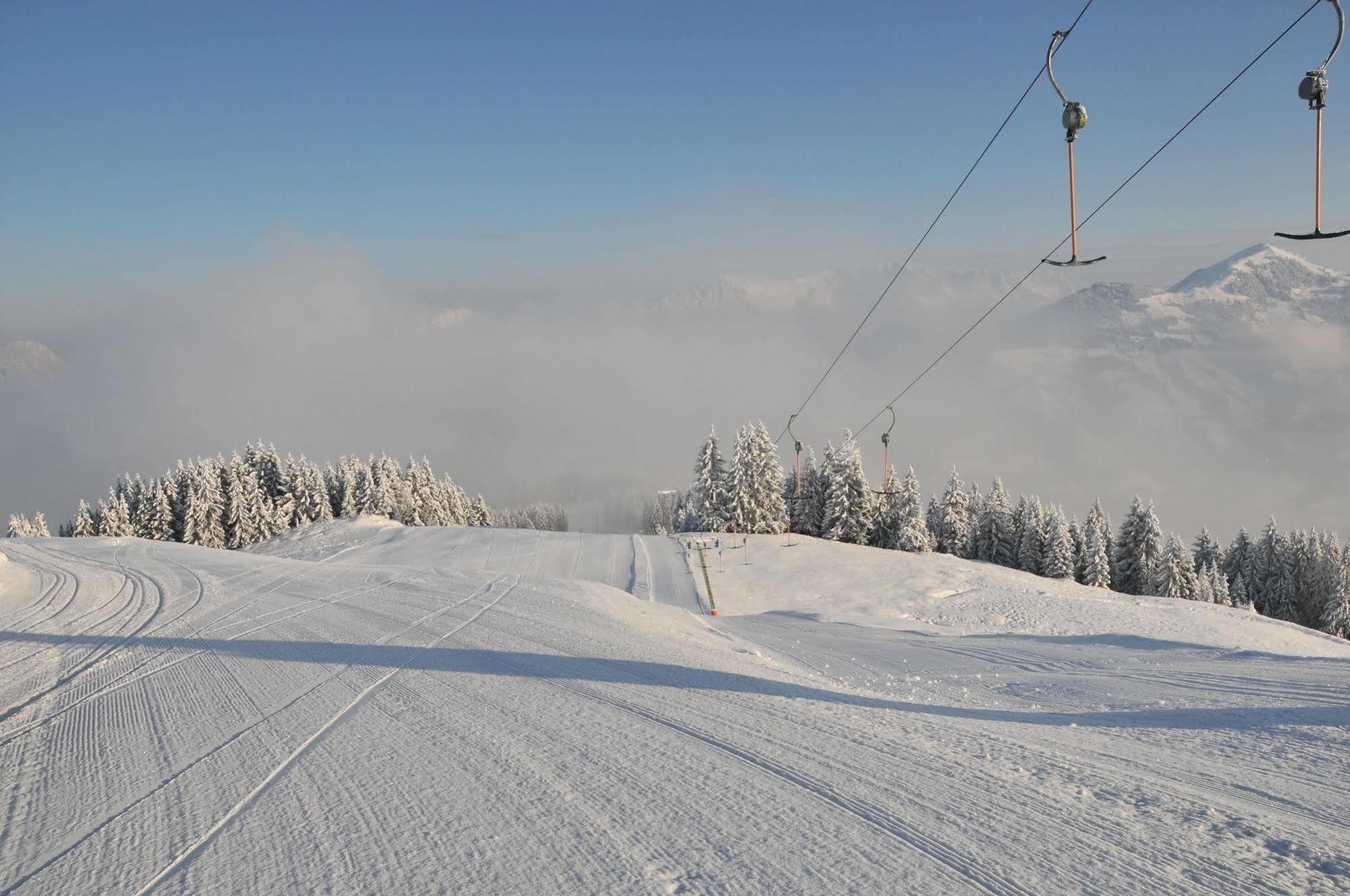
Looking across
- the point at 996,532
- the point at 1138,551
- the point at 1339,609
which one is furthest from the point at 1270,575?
the point at 996,532

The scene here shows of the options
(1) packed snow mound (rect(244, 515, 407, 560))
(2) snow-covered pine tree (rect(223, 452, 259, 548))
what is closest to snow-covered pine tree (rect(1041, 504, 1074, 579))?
(1) packed snow mound (rect(244, 515, 407, 560))

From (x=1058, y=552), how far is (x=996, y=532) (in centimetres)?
879

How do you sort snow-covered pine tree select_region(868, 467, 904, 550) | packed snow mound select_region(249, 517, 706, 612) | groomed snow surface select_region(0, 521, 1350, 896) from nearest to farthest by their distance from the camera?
groomed snow surface select_region(0, 521, 1350, 896) < packed snow mound select_region(249, 517, 706, 612) < snow-covered pine tree select_region(868, 467, 904, 550)

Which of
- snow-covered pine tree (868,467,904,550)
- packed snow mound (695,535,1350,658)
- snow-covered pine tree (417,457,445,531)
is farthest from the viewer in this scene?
snow-covered pine tree (417,457,445,531)

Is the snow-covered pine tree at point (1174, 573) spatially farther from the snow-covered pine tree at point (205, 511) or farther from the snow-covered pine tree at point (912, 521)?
the snow-covered pine tree at point (205, 511)

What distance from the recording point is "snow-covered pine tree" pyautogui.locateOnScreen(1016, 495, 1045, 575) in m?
Answer: 57.3

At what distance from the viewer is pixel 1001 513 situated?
61.8 m

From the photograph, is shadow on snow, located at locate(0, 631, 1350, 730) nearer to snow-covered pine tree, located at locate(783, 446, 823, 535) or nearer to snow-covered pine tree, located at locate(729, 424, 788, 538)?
snow-covered pine tree, located at locate(729, 424, 788, 538)

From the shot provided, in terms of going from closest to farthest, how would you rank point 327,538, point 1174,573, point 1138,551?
1. point 327,538
2. point 1174,573
3. point 1138,551

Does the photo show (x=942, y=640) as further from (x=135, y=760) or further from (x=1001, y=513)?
(x=1001, y=513)

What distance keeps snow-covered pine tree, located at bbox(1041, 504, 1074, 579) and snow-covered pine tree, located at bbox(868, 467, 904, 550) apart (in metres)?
11.3

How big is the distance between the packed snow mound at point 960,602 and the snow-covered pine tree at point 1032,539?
2397cm

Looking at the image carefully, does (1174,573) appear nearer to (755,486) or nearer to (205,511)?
(755,486)

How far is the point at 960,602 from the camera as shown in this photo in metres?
25.6
